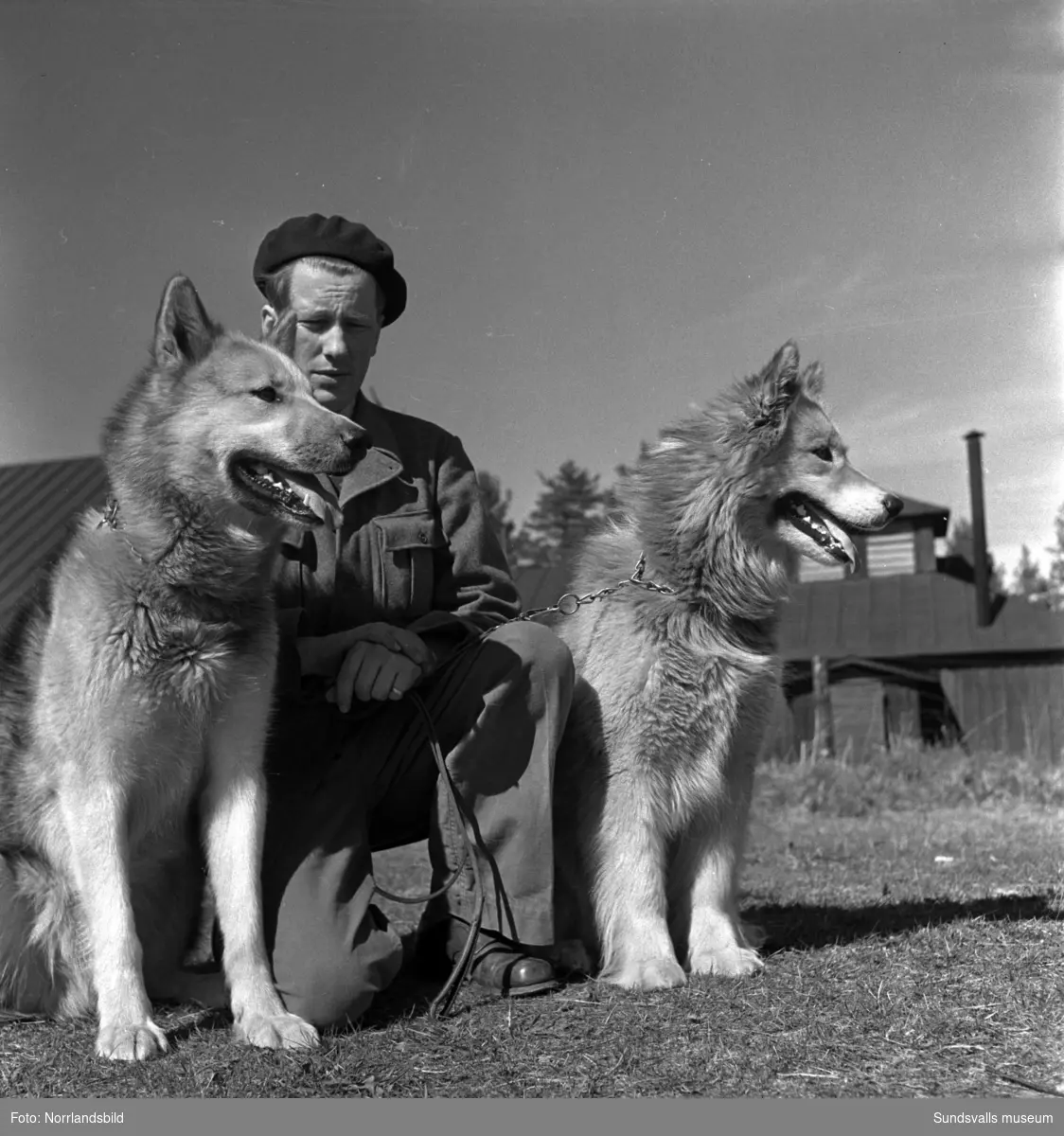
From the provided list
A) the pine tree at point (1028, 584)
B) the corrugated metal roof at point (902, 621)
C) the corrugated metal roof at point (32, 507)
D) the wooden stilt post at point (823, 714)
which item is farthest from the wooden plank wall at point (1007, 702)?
the corrugated metal roof at point (32, 507)

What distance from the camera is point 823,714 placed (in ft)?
48.9

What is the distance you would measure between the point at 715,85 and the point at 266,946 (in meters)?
3.30

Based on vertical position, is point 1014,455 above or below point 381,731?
above

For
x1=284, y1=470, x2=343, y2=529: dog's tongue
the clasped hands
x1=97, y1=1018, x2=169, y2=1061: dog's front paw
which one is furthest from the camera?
the clasped hands

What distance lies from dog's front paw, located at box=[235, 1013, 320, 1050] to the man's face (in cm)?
207

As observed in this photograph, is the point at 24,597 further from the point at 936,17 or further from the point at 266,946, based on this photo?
the point at 936,17

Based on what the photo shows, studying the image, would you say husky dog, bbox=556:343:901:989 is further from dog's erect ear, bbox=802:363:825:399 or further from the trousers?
the trousers

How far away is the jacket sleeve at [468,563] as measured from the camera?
3.93 meters

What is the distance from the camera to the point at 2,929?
3.04m

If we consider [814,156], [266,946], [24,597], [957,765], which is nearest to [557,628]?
[266,946]

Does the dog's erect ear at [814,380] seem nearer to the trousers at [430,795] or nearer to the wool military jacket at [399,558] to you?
the wool military jacket at [399,558]

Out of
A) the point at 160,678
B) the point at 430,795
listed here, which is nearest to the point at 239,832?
the point at 160,678

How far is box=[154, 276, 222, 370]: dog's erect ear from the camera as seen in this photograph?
3.05m

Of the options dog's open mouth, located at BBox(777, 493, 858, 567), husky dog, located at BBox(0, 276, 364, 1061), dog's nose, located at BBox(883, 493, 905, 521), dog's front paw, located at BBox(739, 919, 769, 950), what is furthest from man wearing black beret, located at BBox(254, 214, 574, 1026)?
dog's nose, located at BBox(883, 493, 905, 521)
